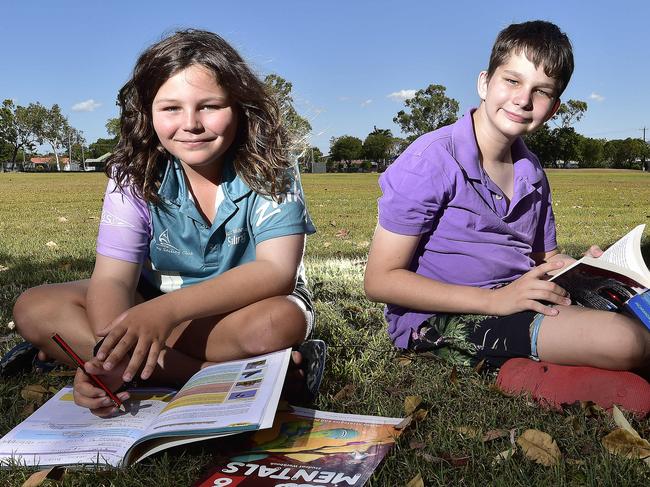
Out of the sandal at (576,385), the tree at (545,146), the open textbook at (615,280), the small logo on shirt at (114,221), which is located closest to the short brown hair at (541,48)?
the open textbook at (615,280)

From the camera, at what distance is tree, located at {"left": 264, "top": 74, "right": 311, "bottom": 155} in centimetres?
264

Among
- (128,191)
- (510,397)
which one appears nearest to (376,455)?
(510,397)

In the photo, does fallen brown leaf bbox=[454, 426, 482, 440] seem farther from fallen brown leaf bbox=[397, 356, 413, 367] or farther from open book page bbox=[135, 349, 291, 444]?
fallen brown leaf bbox=[397, 356, 413, 367]

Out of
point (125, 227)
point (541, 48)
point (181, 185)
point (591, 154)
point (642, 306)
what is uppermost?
point (541, 48)

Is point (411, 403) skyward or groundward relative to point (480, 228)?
groundward

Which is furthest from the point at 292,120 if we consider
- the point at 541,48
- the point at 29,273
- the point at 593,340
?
the point at 29,273

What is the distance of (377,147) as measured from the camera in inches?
3329

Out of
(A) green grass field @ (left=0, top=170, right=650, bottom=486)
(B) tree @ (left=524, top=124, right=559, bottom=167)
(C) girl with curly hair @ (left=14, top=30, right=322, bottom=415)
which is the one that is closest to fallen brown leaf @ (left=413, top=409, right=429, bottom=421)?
(A) green grass field @ (left=0, top=170, right=650, bottom=486)

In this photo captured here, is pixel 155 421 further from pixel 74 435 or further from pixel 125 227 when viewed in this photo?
pixel 125 227

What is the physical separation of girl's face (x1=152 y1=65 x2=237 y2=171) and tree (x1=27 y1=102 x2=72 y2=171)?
84.2 meters

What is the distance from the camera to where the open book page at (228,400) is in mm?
1569

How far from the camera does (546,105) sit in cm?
245

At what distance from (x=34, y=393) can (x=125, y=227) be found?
663 mm

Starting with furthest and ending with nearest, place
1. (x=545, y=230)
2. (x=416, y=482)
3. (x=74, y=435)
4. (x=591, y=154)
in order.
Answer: (x=591, y=154) < (x=545, y=230) < (x=74, y=435) < (x=416, y=482)
